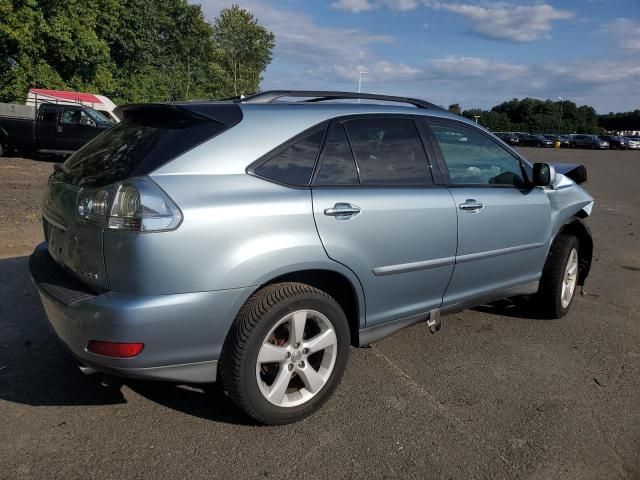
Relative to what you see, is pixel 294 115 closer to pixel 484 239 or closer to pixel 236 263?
pixel 236 263

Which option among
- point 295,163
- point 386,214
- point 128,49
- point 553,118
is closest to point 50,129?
point 295,163

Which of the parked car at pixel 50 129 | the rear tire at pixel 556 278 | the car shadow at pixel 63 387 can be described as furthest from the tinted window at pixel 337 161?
the parked car at pixel 50 129

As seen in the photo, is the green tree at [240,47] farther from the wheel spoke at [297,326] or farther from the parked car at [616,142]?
the wheel spoke at [297,326]

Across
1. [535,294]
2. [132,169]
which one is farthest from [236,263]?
[535,294]

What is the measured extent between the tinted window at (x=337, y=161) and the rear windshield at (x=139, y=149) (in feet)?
2.02

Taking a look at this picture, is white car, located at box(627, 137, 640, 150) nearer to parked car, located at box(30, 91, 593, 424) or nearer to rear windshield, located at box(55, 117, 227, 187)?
parked car, located at box(30, 91, 593, 424)

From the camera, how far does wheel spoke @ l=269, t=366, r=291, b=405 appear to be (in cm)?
289

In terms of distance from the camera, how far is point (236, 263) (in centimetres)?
261

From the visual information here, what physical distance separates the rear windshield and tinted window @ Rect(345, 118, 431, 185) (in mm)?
887

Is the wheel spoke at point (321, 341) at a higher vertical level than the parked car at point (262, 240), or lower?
lower

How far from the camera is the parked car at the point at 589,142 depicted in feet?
192

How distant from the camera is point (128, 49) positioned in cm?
3941

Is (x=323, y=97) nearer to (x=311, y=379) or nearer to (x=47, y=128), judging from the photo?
(x=311, y=379)

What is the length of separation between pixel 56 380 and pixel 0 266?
2816 millimetres
